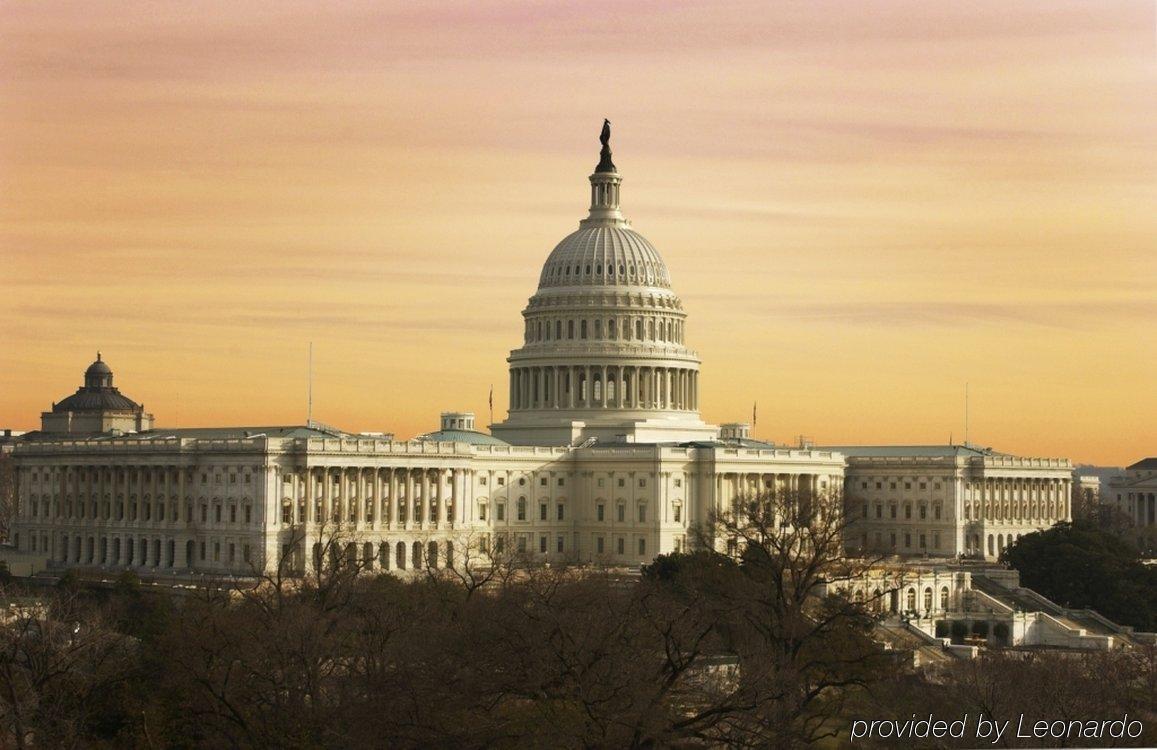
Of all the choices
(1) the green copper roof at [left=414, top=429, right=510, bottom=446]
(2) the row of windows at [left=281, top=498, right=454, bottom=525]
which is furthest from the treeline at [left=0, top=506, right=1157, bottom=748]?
(1) the green copper roof at [left=414, top=429, right=510, bottom=446]

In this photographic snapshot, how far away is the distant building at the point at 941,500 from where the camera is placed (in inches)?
7382

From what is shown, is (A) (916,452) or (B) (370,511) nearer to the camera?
(B) (370,511)

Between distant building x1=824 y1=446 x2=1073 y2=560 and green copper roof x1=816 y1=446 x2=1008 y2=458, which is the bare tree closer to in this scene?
distant building x1=824 y1=446 x2=1073 y2=560

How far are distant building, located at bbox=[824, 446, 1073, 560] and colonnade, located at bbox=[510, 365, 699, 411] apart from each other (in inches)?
607

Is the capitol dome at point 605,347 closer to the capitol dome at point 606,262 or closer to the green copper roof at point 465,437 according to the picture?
the capitol dome at point 606,262

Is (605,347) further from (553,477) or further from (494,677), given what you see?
(494,677)

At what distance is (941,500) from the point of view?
188375 mm

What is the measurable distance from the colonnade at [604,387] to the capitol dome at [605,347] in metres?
0.08

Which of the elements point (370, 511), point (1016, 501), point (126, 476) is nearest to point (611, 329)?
point (1016, 501)

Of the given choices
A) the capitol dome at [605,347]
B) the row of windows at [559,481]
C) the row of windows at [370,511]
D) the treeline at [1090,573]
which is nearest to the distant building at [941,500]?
the capitol dome at [605,347]

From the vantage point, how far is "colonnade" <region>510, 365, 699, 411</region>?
187 m

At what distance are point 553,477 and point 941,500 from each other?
33562 millimetres

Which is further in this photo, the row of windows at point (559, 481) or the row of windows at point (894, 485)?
the row of windows at point (894, 485)

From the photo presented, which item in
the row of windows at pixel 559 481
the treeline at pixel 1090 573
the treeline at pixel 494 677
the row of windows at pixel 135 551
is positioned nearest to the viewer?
the treeline at pixel 494 677
